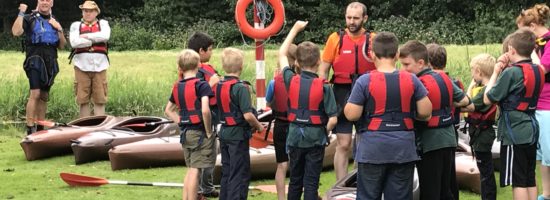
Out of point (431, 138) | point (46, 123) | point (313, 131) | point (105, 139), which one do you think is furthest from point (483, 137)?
point (46, 123)

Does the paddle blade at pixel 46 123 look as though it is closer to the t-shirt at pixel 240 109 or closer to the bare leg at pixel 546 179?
the t-shirt at pixel 240 109

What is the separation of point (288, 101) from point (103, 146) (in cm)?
298

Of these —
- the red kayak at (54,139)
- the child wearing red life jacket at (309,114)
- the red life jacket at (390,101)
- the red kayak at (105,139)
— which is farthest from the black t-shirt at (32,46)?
the red life jacket at (390,101)

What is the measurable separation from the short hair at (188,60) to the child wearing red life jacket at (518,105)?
185 cm

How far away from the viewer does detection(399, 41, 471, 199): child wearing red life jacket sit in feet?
14.7

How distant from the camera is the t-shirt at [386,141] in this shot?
13.5ft

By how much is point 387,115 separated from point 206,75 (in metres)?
1.88

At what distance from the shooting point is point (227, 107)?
17.2 ft

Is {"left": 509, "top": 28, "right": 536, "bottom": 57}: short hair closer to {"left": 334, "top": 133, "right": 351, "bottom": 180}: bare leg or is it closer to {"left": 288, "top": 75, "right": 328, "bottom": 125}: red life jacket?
{"left": 288, "top": 75, "right": 328, "bottom": 125}: red life jacket

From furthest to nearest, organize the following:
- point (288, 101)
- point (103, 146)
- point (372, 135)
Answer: point (103, 146) → point (288, 101) → point (372, 135)

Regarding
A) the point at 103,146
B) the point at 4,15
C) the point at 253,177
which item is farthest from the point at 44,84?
the point at 4,15

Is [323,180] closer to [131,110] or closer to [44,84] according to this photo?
[44,84]

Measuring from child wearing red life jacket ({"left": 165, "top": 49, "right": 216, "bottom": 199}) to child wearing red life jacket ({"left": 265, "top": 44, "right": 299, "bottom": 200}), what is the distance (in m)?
0.41

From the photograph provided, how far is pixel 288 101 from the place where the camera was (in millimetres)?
5082
